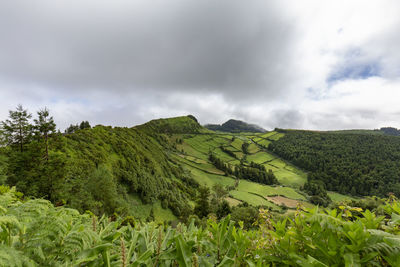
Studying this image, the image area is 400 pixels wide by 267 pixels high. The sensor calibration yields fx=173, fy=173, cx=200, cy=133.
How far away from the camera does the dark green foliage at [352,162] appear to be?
129m

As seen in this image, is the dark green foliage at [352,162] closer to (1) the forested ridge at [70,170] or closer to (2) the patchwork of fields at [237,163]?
(2) the patchwork of fields at [237,163]

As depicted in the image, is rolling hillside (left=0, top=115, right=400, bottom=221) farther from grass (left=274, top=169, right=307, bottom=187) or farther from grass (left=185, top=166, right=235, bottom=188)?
grass (left=274, top=169, right=307, bottom=187)

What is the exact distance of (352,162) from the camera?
160 meters

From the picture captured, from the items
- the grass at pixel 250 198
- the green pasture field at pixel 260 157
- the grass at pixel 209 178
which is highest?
the green pasture field at pixel 260 157

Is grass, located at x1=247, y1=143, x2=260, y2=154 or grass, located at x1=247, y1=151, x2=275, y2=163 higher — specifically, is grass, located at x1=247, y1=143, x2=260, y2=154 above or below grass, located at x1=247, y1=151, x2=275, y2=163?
above

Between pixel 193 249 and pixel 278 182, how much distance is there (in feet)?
453

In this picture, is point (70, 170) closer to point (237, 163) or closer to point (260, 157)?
point (237, 163)

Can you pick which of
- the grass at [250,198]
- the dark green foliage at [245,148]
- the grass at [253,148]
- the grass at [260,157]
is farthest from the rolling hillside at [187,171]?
the dark green foliage at [245,148]

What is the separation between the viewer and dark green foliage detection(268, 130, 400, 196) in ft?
424

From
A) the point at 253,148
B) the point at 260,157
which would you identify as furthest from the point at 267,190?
the point at 253,148

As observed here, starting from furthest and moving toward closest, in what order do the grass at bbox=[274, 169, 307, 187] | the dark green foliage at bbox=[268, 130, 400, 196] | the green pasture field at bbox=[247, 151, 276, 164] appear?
1. the green pasture field at bbox=[247, 151, 276, 164]
2. the dark green foliage at bbox=[268, 130, 400, 196]
3. the grass at bbox=[274, 169, 307, 187]

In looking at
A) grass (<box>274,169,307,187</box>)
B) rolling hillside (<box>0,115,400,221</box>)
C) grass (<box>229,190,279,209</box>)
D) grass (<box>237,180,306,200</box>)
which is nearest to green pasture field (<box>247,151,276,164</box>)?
rolling hillside (<box>0,115,400,221</box>)

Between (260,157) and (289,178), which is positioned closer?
(289,178)

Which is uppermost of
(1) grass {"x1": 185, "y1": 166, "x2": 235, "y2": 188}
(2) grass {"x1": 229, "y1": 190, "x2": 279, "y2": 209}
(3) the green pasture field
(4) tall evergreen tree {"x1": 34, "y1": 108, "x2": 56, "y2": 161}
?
(4) tall evergreen tree {"x1": 34, "y1": 108, "x2": 56, "y2": 161}
